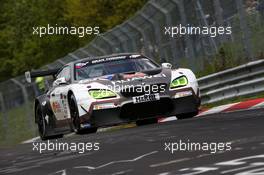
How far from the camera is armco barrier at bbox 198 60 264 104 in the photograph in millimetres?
15781

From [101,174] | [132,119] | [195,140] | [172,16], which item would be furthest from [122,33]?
[101,174]

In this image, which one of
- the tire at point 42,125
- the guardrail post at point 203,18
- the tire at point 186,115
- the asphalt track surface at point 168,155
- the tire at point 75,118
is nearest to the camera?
the asphalt track surface at point 168,155

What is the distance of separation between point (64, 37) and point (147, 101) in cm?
5791

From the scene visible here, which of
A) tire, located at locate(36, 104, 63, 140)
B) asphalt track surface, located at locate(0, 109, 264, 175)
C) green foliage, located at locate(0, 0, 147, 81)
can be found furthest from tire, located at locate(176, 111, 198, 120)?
green foliage, located at locate(0, 0, 147, 81)

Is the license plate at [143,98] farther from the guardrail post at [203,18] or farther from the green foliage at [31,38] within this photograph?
the green foliage at [31,38]

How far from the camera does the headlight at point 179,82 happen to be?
12891mm

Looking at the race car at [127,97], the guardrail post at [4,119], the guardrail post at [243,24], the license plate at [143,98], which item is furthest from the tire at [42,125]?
the guardrail post at [4,119]

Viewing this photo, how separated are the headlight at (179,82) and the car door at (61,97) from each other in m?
1.73

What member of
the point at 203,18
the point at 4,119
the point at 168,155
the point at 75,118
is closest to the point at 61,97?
the point at 75,118

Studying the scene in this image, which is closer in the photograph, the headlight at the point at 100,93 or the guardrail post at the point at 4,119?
the headlight at the point at 100,93

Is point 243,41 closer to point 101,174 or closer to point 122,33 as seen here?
point 122,33

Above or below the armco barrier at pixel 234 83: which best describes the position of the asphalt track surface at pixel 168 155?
below
